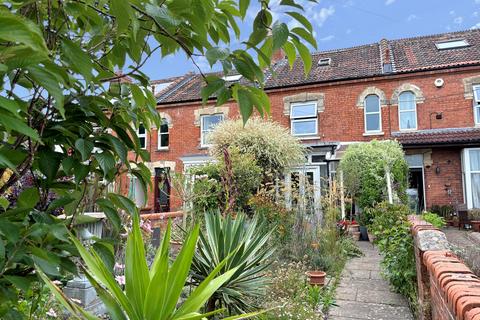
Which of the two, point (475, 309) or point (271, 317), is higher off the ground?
point (475, 309)

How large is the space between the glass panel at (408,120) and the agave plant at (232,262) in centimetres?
1275

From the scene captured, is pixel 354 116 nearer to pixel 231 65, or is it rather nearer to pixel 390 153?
pixel 390 153

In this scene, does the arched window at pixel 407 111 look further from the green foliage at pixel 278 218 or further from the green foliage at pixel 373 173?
the green foliage at pixel 278 218

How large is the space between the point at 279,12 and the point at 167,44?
389 mm

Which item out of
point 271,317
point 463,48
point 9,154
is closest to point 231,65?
point 9,154

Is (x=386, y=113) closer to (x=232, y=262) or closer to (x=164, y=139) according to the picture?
(x=164, y=139)

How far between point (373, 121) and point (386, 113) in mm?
591

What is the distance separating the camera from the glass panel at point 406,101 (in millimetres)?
14523

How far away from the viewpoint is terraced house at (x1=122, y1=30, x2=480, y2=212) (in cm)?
1330

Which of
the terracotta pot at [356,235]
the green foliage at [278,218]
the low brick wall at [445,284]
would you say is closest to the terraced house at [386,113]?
the terracotta pot at [356,235]

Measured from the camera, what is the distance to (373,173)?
12102 millimetres

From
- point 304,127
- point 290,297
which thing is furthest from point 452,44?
point 290,297

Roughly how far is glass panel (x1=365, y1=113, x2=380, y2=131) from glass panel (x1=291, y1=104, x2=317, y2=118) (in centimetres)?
223

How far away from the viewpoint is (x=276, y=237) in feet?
23.2
